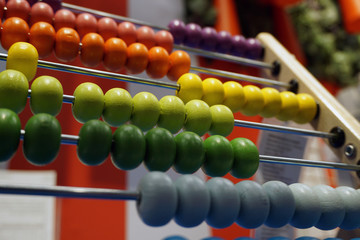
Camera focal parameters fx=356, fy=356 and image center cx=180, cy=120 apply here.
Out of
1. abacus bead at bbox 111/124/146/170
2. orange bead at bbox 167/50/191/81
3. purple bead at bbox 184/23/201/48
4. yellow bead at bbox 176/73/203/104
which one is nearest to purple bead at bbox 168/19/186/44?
purple bead at bbox 184/23/201/48

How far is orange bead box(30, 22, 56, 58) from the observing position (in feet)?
2.20

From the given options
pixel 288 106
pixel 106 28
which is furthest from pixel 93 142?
pixel 288 106

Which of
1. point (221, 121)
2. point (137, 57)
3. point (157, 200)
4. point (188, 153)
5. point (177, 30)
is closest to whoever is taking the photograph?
point (157, 200)

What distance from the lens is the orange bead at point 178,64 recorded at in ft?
2.59

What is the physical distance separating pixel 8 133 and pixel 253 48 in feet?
2.34

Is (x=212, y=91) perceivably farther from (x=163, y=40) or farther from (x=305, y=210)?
(x=305, y=210)

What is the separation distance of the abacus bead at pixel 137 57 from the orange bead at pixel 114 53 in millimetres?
15

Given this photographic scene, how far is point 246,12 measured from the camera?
5.58 ft

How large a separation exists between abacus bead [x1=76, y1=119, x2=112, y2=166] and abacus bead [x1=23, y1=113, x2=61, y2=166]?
0.04m

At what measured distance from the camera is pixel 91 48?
0.72 meters

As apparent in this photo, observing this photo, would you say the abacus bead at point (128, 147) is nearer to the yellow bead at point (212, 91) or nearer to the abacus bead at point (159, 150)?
the abacus bead at point (159, 150)

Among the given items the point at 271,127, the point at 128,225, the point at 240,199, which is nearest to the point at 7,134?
the point at 240,199

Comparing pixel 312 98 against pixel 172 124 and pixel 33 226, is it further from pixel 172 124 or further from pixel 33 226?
pixel 33 226

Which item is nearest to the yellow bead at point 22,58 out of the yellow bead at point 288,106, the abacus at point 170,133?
the abacus at point 170,133
